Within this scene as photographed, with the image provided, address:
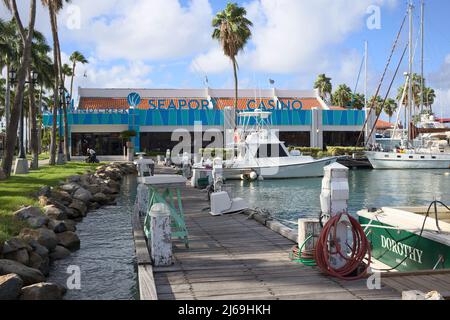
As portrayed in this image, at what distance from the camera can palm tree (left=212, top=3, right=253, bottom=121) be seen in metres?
45.9

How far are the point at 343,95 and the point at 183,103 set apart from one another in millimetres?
33480

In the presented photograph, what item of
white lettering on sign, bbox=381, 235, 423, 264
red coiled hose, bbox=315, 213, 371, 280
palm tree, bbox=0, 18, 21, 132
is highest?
palm tree, bbox=0, 18, 21, 132

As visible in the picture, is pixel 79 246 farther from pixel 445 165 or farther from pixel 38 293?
pixel 445 165

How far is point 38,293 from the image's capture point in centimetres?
789

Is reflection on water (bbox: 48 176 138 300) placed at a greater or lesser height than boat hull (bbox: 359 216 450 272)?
lesser

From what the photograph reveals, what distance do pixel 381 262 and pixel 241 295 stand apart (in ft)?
18.2

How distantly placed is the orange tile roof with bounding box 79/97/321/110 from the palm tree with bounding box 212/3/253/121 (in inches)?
496

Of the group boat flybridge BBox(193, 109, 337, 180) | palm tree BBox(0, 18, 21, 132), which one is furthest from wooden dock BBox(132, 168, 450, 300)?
palm tree BBox(0, 18, 21, 132)

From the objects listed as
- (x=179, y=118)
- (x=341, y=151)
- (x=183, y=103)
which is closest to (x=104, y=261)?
(x=341, y=151)

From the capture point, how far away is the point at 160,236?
812 centimetres

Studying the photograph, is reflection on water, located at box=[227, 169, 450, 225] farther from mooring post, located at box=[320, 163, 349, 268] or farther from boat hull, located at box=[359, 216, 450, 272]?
mooring post, located at box=[320, 163, 349, 268]

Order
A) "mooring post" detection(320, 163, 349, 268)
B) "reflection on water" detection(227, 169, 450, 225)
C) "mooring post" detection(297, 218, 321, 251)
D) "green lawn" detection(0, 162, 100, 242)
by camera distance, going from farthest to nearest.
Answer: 1. "reflection on water" detection(227, 169, 450, 225)
2. "green lawn" detection(0, 162, 100, 242)
3. "mooring post" detection(297, 218, 321, 251)
4. "mooring post" detection(320, 163, 349, 268)

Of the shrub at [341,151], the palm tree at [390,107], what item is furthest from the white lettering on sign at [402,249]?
the palm tree at [390,107]
